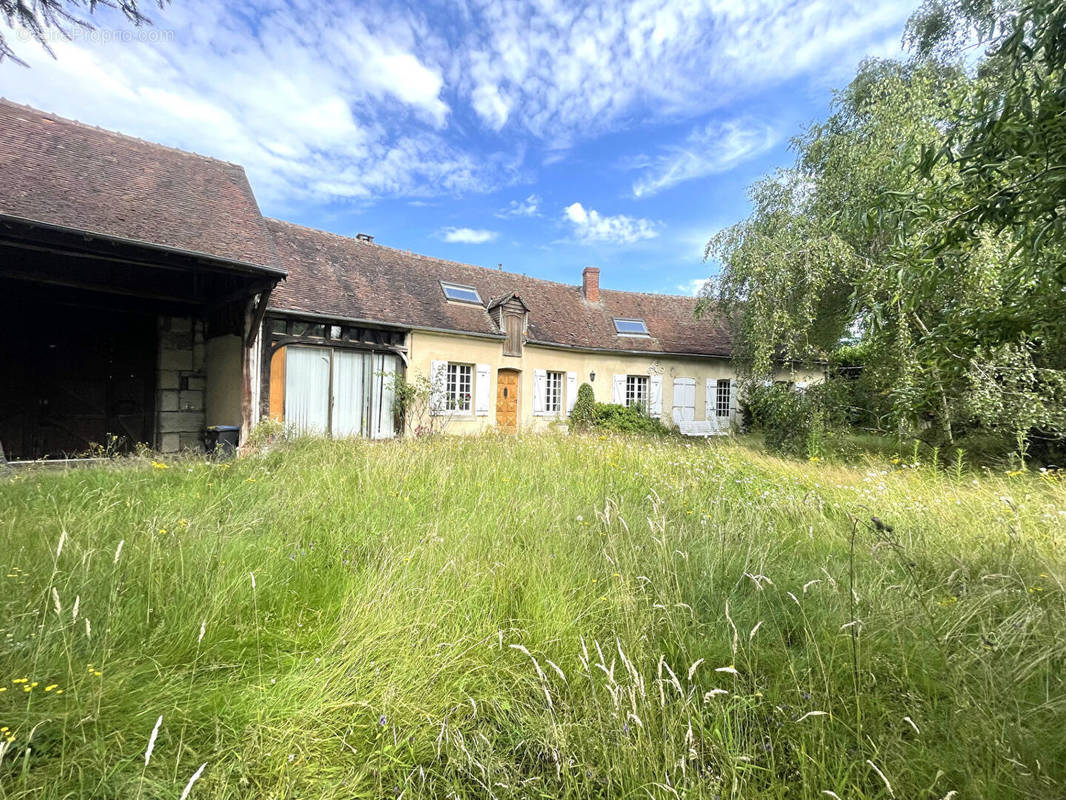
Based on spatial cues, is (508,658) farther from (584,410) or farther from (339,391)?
(584,410)

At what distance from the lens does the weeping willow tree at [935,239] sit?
2518mm

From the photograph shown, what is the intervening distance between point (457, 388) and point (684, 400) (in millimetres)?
8094

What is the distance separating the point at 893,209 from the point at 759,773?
A: 3170 millimetres

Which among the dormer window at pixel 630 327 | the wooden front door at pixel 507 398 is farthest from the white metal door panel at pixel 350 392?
the dormer window at pixel 630 327

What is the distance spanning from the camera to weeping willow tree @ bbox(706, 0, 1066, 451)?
252 centimetres

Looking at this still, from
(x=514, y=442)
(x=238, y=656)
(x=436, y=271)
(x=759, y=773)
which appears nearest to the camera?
(x=759, y=773)

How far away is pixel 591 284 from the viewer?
650 inches

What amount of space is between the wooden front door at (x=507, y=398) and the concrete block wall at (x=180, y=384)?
687 cm

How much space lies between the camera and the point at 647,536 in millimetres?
2693

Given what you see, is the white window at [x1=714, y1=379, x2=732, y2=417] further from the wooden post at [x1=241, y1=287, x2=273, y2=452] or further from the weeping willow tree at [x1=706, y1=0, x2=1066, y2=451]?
the wooden post at [x1=241, y1=287, x2=273, y2=452]

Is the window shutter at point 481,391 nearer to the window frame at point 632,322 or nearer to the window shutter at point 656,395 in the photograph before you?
the window frame at point 632,322

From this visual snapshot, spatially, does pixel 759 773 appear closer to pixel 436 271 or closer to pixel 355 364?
pixel 355 364

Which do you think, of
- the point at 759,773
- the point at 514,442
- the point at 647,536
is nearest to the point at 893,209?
the point at 647,536

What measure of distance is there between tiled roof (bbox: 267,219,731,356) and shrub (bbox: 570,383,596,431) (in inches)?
58.7
